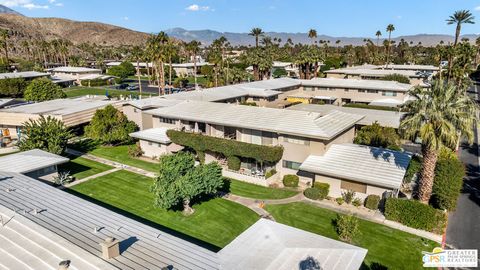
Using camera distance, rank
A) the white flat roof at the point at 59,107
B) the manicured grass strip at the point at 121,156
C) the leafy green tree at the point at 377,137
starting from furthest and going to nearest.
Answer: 1. the white flat roof at the point at 59,107
2. the leafy green tree at the point at 377,137
3. the manicured grass strip at the point at 121,156

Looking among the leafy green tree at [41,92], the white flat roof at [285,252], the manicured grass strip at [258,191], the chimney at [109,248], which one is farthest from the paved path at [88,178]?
the leafy green tree at [41,92]

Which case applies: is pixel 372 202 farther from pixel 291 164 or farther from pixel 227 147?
pixel 227 147

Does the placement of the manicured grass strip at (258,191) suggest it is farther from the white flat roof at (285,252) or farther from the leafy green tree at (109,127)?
the leafy green tree at (109,127)

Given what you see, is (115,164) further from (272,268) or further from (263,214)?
(272,268)

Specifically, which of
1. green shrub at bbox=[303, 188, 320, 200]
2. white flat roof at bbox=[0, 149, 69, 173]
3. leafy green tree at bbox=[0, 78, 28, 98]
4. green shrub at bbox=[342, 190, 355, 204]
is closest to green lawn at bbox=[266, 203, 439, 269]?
green shrub at bbox=[303, 188, 320, 200]

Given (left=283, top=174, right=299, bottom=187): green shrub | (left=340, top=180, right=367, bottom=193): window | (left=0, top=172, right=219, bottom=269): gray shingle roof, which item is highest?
(left=0, top=172, right=219, bottom=269): gray shingle roof

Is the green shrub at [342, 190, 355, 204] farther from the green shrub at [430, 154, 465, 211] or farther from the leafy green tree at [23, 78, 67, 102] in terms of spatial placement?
the leafy green tree at [23, 78, 67, 102]

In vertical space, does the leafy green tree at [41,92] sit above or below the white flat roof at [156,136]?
above

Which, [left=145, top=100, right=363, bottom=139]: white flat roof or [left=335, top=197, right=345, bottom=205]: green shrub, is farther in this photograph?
[left=145, top=100, right=363, bottom=139]: white flat roof
